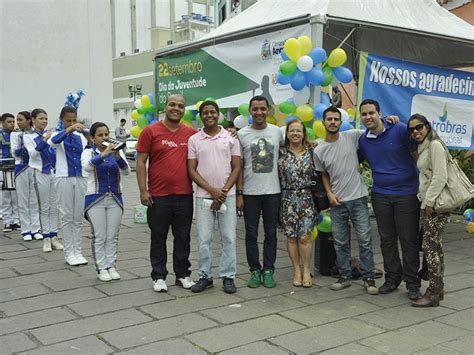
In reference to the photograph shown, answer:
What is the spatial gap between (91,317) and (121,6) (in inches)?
1925

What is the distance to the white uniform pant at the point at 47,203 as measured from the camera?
6.68 meters

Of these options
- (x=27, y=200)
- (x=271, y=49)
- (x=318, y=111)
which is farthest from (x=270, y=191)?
(x=27, y=200)

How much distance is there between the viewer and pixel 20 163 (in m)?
7.27

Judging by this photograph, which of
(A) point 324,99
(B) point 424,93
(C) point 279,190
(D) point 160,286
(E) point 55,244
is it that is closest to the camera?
(D) point 160,286

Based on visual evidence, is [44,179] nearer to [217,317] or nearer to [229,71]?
[229,71]

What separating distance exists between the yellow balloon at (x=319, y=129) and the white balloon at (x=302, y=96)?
32 centimetres

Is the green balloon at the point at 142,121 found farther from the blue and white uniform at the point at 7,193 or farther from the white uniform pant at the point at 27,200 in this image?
the blue and white uniform at the point at 7,193

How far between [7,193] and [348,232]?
220 inches

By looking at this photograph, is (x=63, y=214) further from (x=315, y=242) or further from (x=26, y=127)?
(x=315, y=242)

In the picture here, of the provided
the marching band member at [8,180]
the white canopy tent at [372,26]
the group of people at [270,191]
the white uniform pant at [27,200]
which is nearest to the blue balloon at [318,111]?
the group of people at [270,191]

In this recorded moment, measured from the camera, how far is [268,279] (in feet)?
16.3

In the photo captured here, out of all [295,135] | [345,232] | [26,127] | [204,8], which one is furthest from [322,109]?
[204,8]

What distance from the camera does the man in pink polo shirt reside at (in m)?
4.68

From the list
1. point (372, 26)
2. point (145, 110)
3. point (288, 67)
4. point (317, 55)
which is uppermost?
point (372, 26)
